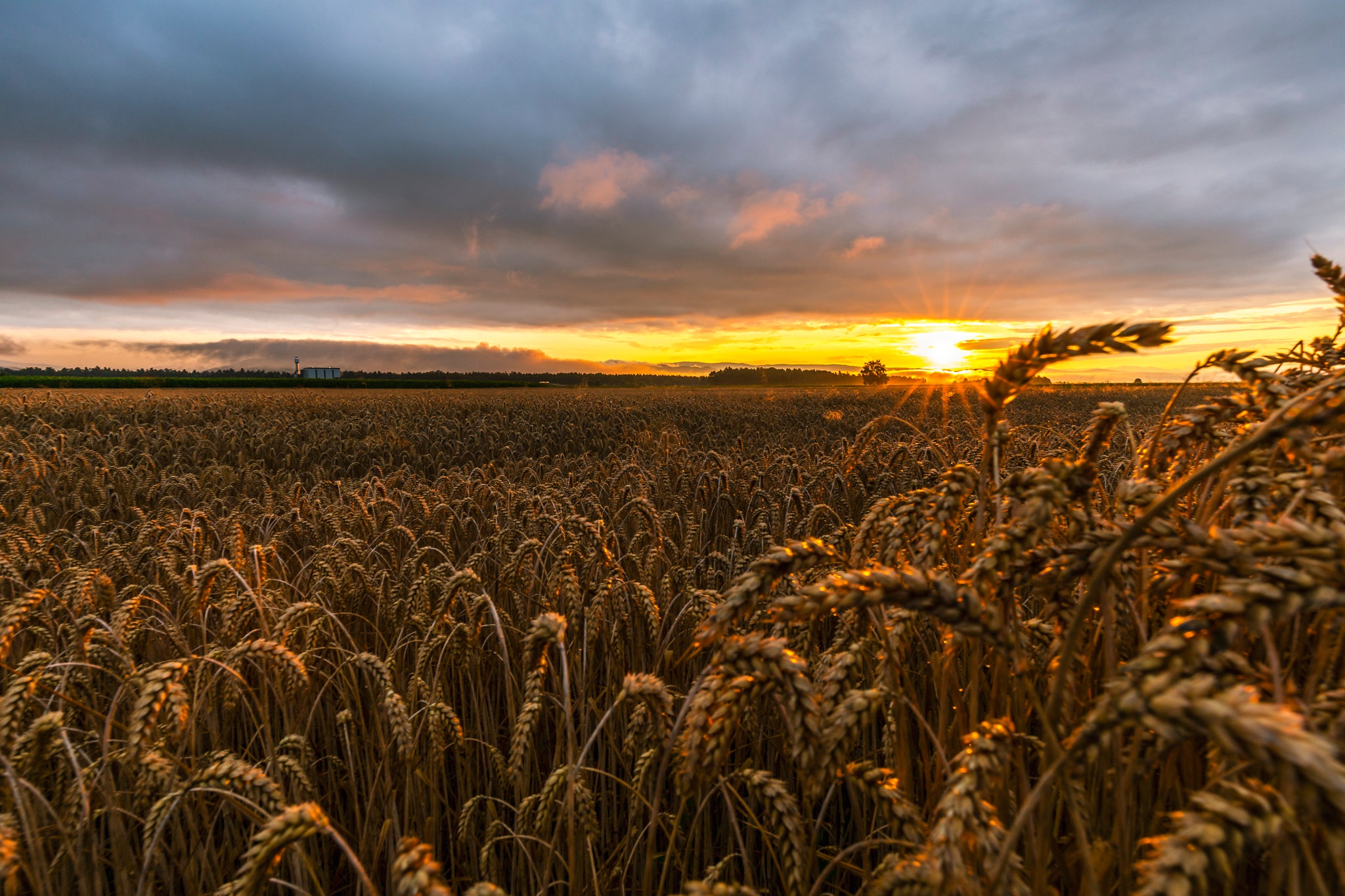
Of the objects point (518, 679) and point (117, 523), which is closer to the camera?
point (518, 679)

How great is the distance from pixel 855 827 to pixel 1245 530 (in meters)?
2.05

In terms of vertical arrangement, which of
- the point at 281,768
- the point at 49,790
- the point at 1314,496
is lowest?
the point at 49,790

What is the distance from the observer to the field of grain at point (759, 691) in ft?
2.75

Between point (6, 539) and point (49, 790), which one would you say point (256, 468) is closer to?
point (6, 539)

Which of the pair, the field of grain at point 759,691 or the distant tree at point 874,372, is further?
the distant tree at point 874,372

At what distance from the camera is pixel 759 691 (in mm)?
1158

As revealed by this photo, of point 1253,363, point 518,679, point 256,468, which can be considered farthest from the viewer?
point 256,468

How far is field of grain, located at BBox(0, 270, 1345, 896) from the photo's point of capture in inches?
33.0

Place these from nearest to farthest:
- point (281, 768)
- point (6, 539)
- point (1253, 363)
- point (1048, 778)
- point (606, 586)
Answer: point (1048, 778)
point (1253, 363)
point (281, 768)
point (606, 586)
point (6, 539)

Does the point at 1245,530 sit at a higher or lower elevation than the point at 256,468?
higher

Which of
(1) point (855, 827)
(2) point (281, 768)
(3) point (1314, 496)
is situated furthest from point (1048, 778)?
(2) point (281, 768)

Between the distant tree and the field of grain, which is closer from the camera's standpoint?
the field of grain

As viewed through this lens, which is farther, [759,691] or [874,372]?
[874,372]

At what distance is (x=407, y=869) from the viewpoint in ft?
2.96
